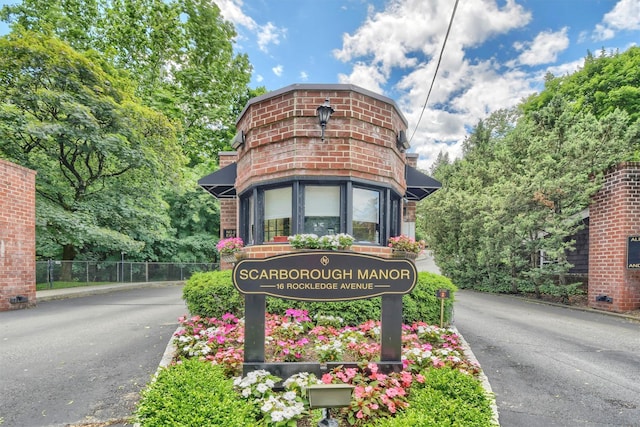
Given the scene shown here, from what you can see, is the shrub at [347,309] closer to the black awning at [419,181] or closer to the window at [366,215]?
the window at [366,215]

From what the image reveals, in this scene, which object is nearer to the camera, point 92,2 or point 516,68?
point 516,68

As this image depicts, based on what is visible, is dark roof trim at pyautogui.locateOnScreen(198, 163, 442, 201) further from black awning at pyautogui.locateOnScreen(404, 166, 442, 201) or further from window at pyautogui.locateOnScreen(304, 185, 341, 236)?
window at pyautogui.locateOnScreen(304, 185, 341, 236)

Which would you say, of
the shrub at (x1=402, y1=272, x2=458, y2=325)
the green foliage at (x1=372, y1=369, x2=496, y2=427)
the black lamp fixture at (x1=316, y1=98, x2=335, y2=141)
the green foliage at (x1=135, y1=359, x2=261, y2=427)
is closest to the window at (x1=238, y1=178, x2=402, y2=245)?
the black lamp fixture at (x1=316, y1=98, x2=335, y2=141)

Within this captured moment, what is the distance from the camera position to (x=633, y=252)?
25.3 ft

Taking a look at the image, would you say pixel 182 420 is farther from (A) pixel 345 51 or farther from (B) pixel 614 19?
(B) pixel 614 19

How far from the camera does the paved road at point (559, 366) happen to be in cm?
310

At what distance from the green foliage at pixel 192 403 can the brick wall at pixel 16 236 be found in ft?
25.7

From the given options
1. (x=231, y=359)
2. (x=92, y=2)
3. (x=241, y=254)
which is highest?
(x=92, y=2)

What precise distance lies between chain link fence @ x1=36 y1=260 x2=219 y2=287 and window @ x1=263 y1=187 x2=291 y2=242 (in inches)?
444

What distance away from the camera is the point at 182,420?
2.11 metres

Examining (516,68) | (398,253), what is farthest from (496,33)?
(398,253)

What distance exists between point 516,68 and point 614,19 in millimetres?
3591

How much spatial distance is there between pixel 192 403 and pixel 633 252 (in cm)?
1018

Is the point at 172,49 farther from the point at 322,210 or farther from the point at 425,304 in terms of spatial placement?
the point at 425,304
